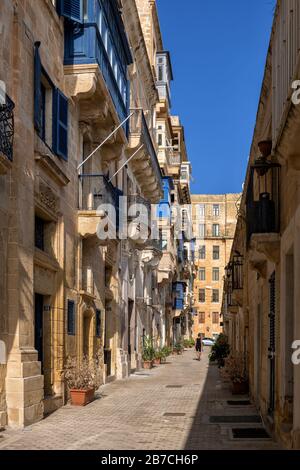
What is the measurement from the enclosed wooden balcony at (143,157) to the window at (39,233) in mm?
9253

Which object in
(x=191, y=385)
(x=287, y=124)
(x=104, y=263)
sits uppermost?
(x=287, y=124)

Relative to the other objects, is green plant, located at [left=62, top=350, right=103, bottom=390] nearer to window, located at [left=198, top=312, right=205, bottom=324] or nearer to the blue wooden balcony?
the blue wooden balcony

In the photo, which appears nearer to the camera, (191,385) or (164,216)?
(191,385)

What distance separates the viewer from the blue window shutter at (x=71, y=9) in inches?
612

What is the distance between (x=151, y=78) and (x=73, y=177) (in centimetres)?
1610

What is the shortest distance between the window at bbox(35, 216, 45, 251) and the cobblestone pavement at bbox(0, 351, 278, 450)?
3385mm

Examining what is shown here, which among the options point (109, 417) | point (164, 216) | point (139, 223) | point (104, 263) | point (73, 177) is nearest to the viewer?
point (109, 417)

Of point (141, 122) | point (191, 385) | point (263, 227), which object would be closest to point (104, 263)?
point (191, 385)

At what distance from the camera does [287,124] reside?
717cm

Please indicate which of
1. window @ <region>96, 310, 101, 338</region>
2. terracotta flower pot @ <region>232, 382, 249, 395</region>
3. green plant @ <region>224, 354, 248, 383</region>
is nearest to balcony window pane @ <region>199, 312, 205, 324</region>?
green plant @ <region>224, 354, 248, 383</region>

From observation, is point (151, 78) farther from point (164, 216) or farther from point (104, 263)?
point (104, 263)

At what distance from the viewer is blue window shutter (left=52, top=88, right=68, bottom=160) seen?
14734mm
